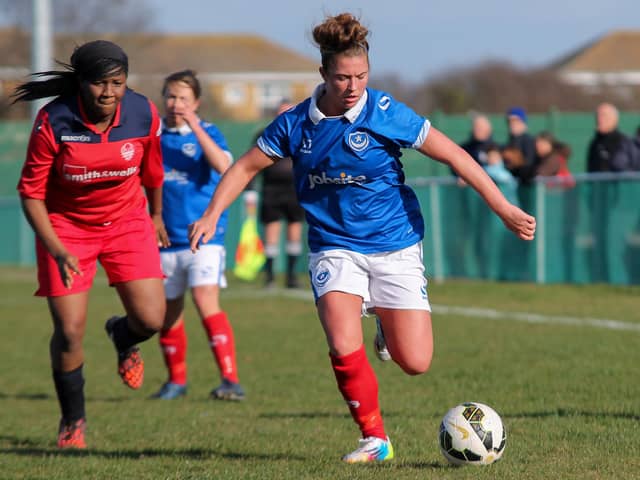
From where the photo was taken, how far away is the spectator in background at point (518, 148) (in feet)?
50.2

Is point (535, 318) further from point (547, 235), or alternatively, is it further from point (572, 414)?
point (572, 414)

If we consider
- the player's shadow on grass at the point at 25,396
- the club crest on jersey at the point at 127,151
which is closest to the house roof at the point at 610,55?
the player's shadow on grass at the point at 25,396

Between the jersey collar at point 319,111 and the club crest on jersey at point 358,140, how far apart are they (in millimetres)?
72

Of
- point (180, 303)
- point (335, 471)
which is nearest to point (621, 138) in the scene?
point (180, 303)

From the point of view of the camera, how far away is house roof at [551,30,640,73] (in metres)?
91.1

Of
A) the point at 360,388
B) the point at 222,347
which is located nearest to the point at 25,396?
the point at 222,347

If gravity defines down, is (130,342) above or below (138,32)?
below

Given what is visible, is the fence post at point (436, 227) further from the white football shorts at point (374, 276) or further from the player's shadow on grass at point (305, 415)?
the white football shorts at point (374, 276)

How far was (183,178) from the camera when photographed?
27.9ft

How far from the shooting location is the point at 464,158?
564cm

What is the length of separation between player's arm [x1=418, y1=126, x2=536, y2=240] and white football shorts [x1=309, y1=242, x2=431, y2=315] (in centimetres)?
58

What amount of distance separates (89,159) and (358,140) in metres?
1.56

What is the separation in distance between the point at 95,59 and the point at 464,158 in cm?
200

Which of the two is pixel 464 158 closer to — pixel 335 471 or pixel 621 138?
pixel 335 471
